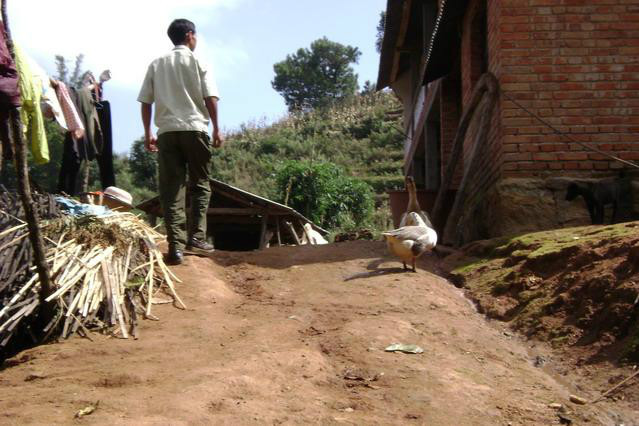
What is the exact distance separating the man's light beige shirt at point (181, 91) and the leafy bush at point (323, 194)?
1330cm

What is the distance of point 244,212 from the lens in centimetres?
1336

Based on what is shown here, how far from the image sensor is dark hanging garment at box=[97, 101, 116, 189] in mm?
8398

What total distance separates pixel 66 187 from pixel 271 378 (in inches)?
183

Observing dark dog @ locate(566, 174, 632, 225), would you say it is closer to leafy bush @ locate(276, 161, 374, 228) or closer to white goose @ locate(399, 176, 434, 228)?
white goose @ locate(399, 176, 434, 228)

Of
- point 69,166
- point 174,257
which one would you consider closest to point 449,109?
point 69,166

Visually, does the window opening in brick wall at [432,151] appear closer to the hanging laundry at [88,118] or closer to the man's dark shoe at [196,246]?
the hanging laundry at [88,118]

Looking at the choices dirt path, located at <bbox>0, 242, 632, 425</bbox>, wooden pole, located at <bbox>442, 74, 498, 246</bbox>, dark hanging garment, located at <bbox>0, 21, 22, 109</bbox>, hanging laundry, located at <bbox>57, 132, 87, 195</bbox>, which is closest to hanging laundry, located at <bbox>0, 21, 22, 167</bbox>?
dark hanging garment, located at <bbox>0, 21, 22, 109</bbox>

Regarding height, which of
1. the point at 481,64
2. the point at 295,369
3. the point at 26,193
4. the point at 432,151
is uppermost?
the point at 481,64

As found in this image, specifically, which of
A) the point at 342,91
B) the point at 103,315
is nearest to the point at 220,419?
the point at 103,315

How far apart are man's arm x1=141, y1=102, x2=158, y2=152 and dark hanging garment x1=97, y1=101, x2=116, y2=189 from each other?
2.22 m

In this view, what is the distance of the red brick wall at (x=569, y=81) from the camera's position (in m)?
7.19

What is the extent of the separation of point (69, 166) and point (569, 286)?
497cm

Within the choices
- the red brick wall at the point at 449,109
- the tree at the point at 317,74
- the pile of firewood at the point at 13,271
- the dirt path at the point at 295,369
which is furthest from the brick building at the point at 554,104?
the tree at the point at 317,74

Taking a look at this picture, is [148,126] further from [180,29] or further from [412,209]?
[412,209]
